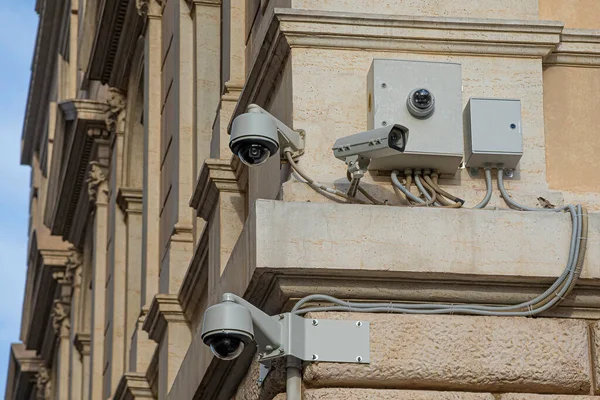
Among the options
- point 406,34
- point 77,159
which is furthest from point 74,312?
point 406,34

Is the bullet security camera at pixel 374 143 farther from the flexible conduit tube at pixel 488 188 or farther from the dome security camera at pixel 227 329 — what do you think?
the dome security camera at pixel 227 329

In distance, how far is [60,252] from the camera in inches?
1384

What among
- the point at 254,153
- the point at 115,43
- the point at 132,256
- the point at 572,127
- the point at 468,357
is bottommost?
the point at 468,357

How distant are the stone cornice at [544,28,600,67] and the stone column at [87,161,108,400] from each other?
569 inches

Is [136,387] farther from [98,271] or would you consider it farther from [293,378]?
[293,378]

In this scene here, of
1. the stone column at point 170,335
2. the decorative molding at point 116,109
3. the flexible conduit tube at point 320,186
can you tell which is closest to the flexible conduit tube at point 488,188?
the flexible conduit tube at point 320,186

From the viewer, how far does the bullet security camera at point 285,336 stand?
884 centimetres

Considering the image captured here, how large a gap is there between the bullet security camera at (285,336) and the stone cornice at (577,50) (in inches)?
87.8

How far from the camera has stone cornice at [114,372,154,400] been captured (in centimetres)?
1716

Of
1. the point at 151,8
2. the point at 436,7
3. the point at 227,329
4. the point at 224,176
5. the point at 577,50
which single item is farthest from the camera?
the point at 151,8

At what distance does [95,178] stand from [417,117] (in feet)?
53.5

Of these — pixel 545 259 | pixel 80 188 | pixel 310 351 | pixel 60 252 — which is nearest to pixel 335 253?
pixel 310 351

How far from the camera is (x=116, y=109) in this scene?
23531 millimetres

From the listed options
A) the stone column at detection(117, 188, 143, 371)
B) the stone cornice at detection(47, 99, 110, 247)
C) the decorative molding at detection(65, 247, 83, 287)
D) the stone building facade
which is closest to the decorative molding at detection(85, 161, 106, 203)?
the stone cornice at detection(47, 99, 110, 247)
